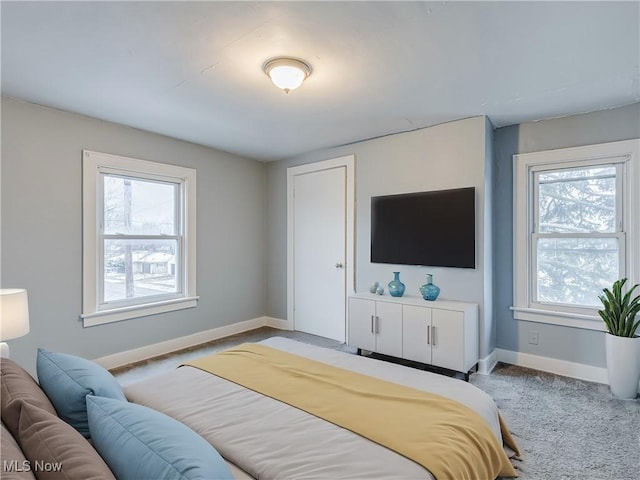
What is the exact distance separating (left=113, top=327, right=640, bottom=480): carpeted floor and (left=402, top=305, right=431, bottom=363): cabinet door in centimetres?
48

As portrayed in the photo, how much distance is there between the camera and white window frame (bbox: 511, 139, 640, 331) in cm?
289

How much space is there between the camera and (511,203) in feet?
11.3

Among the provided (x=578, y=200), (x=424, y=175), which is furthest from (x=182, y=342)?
(x=578, y=200)

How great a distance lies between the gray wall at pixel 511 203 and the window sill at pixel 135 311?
3.38 meters

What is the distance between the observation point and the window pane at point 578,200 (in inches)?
120

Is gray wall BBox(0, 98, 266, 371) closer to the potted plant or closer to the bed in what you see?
the bed

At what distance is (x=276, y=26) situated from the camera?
6.23ft

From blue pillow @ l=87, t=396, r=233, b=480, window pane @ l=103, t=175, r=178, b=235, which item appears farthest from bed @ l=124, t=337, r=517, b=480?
window pane @ l=103, t=175, r=178, b=235

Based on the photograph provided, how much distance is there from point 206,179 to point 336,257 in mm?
1856

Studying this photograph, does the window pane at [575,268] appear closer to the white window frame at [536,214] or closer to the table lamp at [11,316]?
the white window frame at [536,214]

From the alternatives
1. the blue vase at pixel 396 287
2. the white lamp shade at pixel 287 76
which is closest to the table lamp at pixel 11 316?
the white lamp shade at pixel 287 76

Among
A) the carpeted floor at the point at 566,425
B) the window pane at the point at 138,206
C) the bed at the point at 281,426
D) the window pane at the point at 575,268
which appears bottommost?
the carpeted floor at the point at 566,425

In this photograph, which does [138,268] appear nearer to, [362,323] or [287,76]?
[362,323]

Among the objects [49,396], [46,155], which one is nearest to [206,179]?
[46,155]
